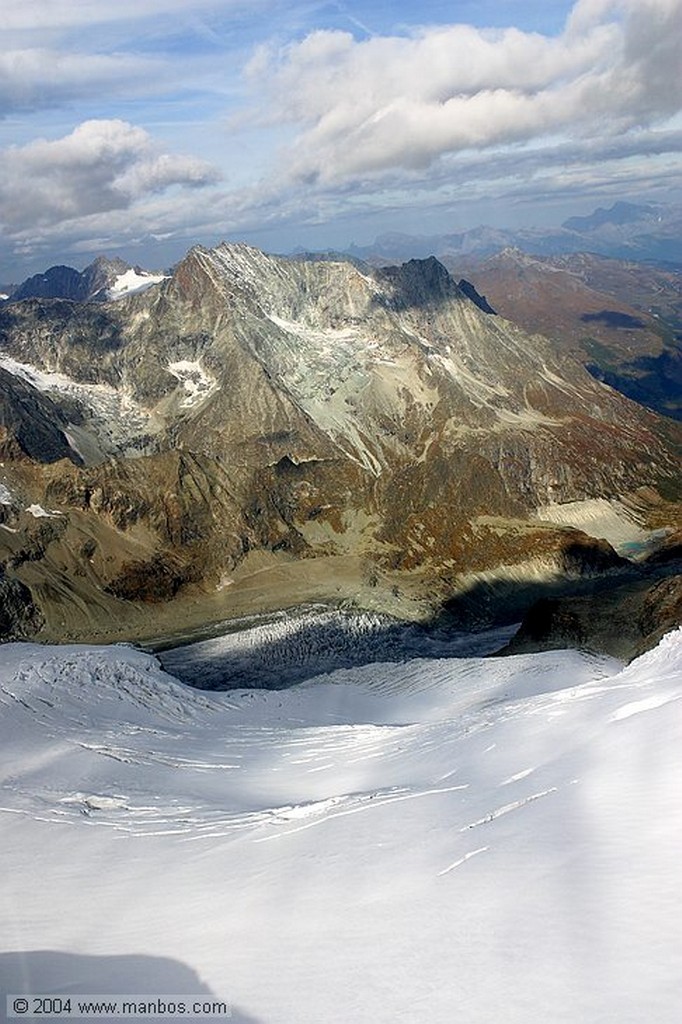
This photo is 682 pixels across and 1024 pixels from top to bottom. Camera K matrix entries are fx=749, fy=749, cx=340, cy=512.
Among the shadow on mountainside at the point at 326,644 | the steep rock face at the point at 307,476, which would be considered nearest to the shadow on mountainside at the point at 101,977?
the shadow on mountainside at the point at 326,644

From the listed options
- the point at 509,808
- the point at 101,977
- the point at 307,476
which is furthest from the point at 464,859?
the point at 307,476

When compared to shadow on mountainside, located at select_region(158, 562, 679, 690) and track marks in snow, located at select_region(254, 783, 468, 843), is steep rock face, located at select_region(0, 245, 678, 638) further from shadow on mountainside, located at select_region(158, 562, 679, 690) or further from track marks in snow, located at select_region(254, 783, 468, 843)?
track marks in snow, located at select_region(254, 783, 468, 843)

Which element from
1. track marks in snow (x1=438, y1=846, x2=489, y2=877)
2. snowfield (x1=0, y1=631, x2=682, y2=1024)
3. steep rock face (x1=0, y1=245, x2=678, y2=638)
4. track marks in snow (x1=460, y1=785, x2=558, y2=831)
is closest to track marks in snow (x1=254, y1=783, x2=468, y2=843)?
snowfield (x1=0, y1=631, x2=682, y2=1024)

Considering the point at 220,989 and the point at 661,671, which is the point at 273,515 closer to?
the point at 661,671

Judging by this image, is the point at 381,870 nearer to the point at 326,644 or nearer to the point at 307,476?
the point at 326,644

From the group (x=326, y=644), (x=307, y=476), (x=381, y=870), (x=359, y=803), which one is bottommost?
(x=326, y=644)

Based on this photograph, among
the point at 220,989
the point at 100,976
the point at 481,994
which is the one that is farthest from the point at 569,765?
the point at 100,976

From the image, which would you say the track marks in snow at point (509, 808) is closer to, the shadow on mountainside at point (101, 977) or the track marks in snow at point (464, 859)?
the track marks in snow at point (464, 859)
